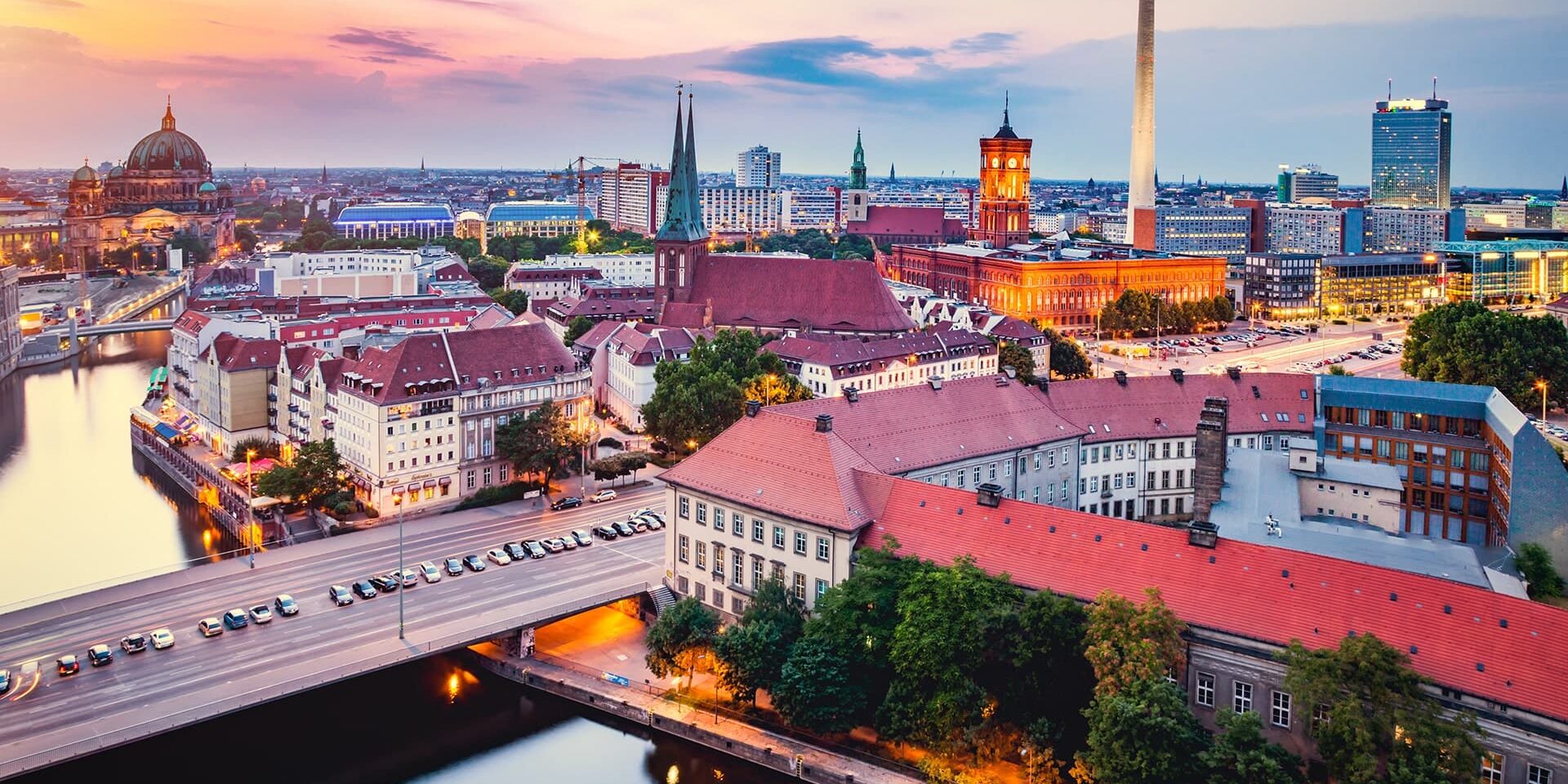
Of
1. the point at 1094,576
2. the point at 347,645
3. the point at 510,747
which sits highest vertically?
the point at 1094,576

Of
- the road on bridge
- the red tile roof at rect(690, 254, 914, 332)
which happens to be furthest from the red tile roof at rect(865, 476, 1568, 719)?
the red tile roof at rect(690, 254, 914, 332)

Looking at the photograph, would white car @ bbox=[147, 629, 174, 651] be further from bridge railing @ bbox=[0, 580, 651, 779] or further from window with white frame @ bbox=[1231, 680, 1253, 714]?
window with white frame @ bbox=[1231, 680, 1253, 714]

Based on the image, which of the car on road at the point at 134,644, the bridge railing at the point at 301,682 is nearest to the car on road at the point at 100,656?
the car on road at the point at 134,644

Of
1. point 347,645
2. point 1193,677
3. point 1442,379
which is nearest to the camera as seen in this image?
point 1193,677

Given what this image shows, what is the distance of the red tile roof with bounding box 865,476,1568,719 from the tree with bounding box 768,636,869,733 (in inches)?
175

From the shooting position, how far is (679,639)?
1489 inches

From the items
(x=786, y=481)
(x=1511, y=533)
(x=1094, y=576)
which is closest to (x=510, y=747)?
(x=786, y=481)

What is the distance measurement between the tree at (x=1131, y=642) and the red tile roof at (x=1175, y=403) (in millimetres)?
23107

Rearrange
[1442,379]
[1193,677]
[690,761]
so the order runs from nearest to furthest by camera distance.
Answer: [1193,677] → [690,761] → [1442,379]

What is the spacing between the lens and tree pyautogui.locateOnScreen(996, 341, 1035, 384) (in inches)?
3371

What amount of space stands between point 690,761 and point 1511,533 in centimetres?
3423

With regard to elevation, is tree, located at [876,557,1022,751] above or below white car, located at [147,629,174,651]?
above

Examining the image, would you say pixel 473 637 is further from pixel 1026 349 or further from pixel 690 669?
pixel 1026 349

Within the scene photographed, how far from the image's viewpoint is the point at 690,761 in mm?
36156
